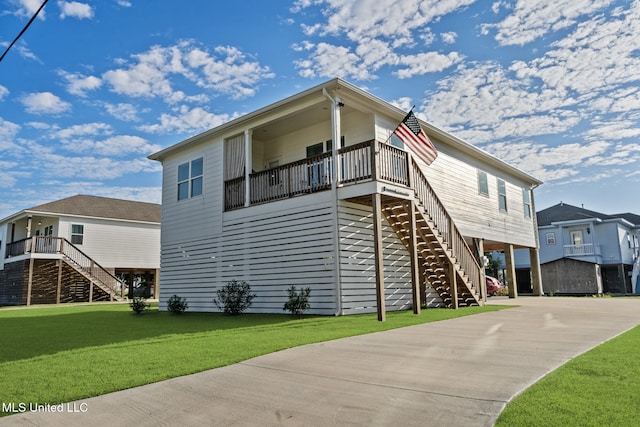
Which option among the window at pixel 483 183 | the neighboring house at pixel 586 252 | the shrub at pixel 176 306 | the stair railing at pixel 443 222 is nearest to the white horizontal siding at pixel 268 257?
the shrub at pixel 176 306

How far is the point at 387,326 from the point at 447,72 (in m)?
8.66

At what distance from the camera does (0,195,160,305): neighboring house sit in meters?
27.3

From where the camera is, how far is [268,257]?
523 inches

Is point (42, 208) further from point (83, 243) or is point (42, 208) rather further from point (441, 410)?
point (441, 410)

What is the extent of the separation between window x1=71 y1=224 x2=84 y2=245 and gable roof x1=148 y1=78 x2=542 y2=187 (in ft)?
50.7

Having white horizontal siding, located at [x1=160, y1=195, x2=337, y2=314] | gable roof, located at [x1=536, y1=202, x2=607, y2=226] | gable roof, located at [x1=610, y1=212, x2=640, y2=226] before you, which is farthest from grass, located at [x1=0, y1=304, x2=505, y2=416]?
gable roof, located at [x1=610, y1=212, x2=640, y2=226]

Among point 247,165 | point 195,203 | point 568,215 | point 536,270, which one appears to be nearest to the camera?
point 247,165

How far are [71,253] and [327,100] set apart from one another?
23.5m

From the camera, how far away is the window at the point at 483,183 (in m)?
18.9

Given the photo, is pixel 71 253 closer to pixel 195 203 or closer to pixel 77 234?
pixel 77 234

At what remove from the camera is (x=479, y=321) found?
936cm

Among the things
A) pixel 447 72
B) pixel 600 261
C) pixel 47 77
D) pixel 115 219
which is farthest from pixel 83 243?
pixel 600 261

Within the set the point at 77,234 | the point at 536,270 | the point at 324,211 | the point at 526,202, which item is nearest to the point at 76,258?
the point at 77,234

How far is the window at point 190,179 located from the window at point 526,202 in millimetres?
16400
